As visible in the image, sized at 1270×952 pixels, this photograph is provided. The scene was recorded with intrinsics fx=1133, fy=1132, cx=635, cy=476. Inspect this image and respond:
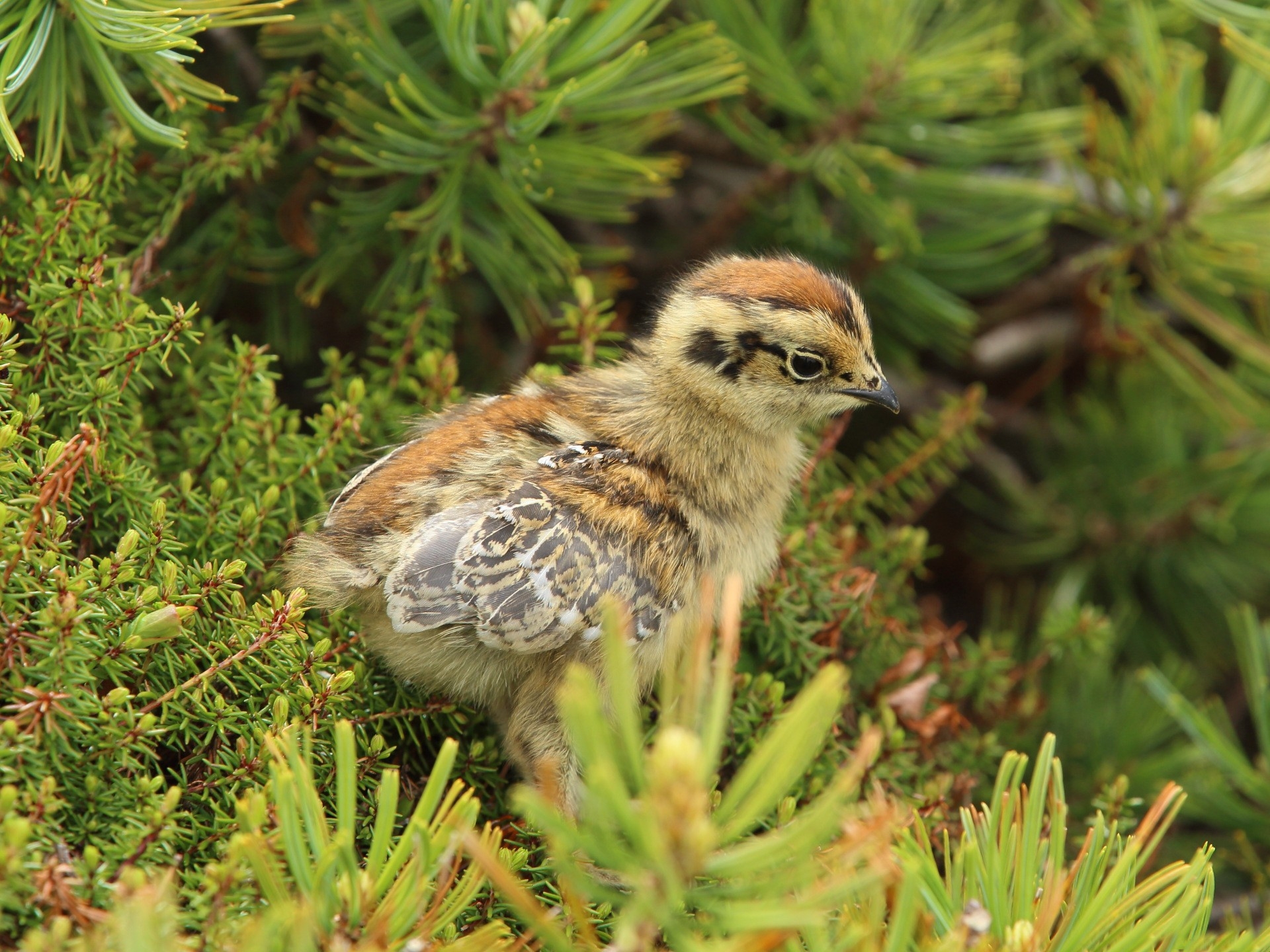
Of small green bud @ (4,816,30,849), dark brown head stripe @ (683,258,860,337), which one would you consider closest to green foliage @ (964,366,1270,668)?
dark brown head stripe @ (683,258,860,337)

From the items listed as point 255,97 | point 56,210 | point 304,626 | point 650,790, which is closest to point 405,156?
point 255,97

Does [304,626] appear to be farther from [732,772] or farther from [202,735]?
[732,772]

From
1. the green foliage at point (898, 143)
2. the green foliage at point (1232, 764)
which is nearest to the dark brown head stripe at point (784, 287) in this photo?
the green foliage at point (898, 143)

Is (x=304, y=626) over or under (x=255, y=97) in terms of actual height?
under

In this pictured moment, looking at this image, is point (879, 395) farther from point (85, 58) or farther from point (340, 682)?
point (85, 58)

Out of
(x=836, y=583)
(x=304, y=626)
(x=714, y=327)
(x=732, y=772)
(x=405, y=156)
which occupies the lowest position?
(x=732, y=772)

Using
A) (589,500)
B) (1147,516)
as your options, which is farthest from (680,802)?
(1147,516)

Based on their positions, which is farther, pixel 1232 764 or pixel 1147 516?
pixel 1147 516
